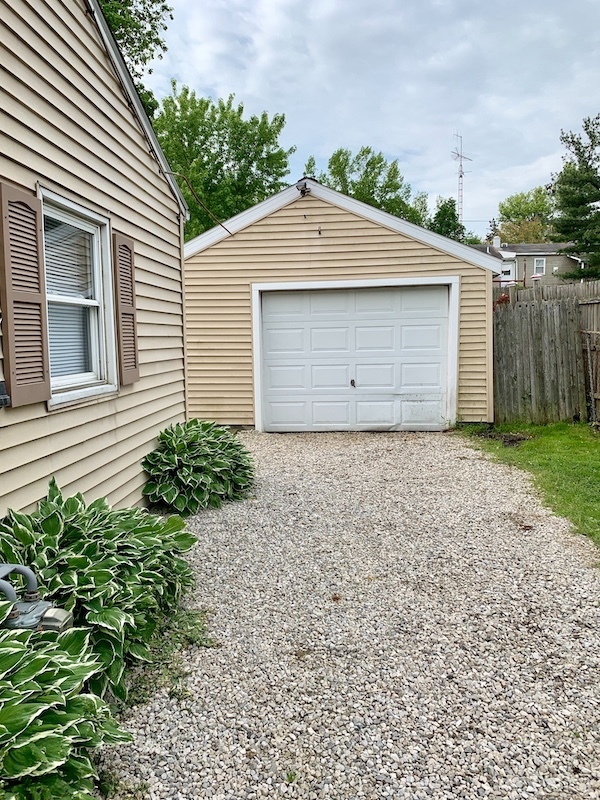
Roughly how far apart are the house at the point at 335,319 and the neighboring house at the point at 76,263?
3112 millimetres

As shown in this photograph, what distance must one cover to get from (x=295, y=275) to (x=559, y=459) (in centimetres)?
434

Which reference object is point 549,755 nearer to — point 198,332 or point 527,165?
point 198,332

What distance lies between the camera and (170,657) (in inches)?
107

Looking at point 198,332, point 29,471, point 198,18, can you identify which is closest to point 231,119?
point 198,18

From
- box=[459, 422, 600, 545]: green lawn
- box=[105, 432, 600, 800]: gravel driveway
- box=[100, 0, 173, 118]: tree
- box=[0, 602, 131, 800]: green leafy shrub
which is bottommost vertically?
box=[105, 432, 600, 800]: gravel driveway

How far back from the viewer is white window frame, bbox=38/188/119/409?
12.3ft

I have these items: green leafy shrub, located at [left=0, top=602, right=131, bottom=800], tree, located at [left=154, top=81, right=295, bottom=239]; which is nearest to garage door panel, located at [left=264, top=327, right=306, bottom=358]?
green leafy shrub, located at [left=0, top=602, right=131, bottom=800]

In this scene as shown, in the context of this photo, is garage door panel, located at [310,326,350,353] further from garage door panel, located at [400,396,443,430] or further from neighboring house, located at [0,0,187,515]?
neighboring house, located at [0,0,187,515]

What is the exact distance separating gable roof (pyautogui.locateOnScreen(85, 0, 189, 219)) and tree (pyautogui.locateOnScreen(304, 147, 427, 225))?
2676 cm

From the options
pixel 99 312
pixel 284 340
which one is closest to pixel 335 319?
pixel 284 340

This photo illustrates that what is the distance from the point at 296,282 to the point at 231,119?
18.7 m

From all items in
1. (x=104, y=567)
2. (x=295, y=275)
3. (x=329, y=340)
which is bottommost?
(x=104, y=567)

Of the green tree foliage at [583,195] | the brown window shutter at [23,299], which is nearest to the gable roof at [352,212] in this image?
the brown window shutter at [23,299]

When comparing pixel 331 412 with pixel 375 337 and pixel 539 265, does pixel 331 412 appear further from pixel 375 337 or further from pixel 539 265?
pixel 539 265
